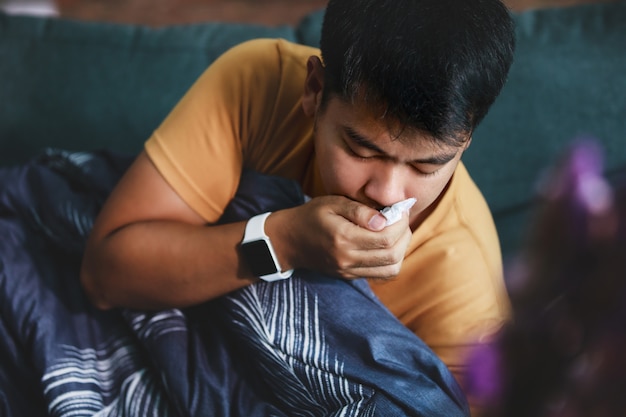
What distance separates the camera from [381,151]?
2.26 ft

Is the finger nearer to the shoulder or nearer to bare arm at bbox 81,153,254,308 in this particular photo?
bare arm at bbox 81,153,254,308

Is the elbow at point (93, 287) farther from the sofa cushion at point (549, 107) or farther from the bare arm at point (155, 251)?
the sofa cushion at point (549, 107)

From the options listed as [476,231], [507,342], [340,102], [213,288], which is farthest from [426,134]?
[507,342]

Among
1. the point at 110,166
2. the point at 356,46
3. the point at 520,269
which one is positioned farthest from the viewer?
the point at 110,166

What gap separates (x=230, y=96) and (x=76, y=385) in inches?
15.6

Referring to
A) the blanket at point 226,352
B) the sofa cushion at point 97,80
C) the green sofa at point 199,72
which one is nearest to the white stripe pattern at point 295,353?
the blanket at point 226,352

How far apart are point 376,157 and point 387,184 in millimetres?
31

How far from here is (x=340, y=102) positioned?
70cm

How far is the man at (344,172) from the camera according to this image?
2.11 ft

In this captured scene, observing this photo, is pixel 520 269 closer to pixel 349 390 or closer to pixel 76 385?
pixel 349 390

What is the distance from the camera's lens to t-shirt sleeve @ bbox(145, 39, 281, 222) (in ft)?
2.75

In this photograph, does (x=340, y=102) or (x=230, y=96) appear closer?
(x=340, y=102)

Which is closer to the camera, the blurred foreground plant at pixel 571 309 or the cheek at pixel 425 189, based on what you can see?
the blurred foreground plant at pixel 571 309

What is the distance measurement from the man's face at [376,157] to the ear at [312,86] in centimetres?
4
